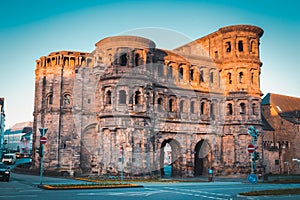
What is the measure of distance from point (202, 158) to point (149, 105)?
1194 centimetres

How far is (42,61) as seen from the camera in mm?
40125

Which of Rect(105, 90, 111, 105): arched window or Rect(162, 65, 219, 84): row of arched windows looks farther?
Rect(162, 65, 219, 84): row of arched windows

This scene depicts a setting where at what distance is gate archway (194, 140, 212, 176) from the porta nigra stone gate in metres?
0.12

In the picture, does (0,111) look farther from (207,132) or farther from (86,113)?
(207,132)

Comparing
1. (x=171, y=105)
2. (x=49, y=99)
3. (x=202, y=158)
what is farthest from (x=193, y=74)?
(x=49, y=99)

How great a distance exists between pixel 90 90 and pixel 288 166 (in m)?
34.4

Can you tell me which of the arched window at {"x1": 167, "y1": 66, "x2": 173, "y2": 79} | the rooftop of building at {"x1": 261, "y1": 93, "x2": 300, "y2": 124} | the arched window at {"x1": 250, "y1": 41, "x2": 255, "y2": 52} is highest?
the arched window at {"x1": 250, "y1": 41, "x2": 255, "y2": 52}

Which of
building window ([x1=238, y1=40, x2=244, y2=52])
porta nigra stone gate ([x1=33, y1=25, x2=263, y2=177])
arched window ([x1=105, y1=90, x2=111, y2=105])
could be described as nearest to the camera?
porta nigra stone gate ([x1=33, y1=25, x2=263, y2=177])

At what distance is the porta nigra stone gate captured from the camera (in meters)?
35.5

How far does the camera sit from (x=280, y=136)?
54.9m

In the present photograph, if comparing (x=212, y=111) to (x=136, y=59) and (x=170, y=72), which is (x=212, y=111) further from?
(x=136, y=59)

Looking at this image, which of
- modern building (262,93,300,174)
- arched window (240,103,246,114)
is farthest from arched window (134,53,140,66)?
modern building (262,93,300,174)

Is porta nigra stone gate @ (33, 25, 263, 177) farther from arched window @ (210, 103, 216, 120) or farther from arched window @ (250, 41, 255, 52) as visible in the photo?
arched window @ (250, 41, 255, 52)

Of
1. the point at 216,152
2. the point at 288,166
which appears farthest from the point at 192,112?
the point at 288,166
